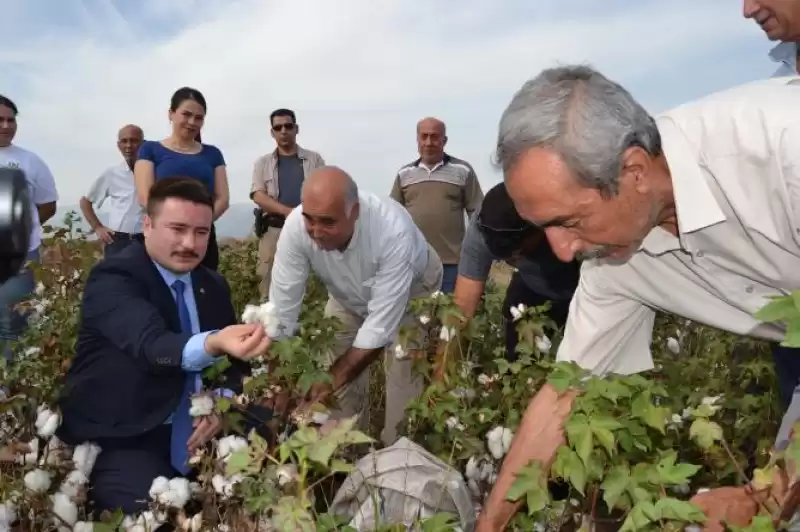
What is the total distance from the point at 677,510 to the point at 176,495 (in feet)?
4.19

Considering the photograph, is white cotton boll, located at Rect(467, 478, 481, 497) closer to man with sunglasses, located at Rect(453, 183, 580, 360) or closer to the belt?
man with sunglasses, located at Rect(453, 183, 580, 360)

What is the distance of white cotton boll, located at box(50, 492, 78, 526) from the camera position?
6.84ft

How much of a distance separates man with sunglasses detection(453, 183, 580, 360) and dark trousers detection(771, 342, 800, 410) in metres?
0.85

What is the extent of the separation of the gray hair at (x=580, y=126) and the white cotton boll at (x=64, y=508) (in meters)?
1.44

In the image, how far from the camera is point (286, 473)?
1433 mm

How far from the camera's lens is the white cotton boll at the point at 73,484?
2139 millimetres

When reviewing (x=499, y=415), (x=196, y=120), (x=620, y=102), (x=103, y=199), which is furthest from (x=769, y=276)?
(x=103, y=199)

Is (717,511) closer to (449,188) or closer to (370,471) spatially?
(370,471)

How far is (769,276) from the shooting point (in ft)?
5.79

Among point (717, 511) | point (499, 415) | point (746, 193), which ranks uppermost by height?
point (746, 193)

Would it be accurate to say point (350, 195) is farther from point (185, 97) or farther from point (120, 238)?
point (120, 238)

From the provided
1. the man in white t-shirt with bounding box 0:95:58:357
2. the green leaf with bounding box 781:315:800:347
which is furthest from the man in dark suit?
the green leaf with bounding box 781:315:800:347

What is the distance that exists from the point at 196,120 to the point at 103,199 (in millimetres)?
1353

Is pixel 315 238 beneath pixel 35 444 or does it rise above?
above
